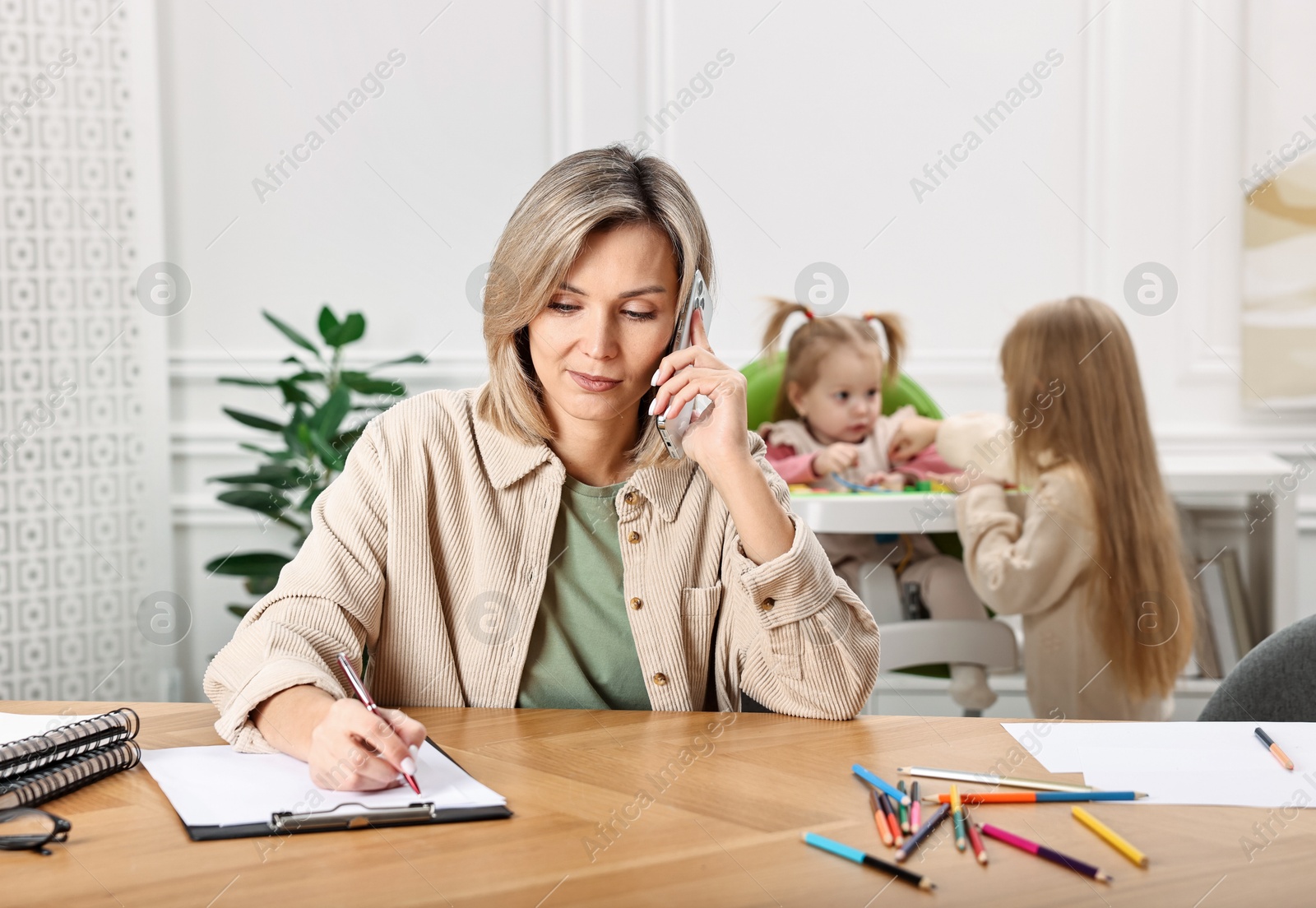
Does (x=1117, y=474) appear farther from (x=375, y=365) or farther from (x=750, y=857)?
(x=375, y=365)

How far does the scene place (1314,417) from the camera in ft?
12.7

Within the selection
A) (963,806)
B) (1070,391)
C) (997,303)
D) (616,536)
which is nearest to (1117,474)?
(1070,391)

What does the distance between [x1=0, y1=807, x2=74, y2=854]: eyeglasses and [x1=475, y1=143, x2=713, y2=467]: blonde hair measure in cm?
81

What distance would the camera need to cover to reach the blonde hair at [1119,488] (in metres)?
2.75

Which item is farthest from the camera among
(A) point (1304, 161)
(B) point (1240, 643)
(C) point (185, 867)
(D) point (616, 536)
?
(A) point (1304, 161)

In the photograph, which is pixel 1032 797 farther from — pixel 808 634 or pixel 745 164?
pixel 745 164

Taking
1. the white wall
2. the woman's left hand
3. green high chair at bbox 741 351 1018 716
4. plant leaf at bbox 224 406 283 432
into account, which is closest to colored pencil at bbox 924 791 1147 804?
the woman's left hand

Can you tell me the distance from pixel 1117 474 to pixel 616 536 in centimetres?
163

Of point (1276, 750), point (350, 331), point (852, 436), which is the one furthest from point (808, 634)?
point (350, 331)

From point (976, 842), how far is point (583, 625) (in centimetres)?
73

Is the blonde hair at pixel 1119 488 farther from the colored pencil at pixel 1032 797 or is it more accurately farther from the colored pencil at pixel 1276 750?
the colored pencil at pixel 1032 797

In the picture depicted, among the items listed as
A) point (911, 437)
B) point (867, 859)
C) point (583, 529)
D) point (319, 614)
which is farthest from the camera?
point (911, 437)

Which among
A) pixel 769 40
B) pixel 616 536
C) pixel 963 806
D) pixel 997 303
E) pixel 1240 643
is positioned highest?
pixel 769 40

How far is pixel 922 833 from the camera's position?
3.38ft
